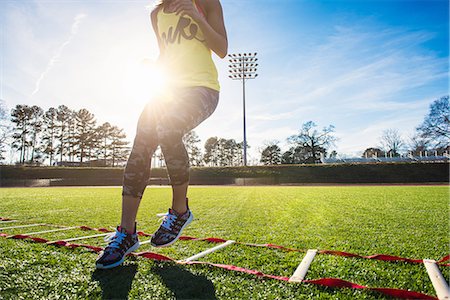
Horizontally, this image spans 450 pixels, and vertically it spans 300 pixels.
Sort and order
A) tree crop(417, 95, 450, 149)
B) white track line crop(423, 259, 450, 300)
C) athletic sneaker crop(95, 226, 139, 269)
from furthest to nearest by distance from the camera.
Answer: tree crop(417, 95, 450, 149) → athletic sneaker crop(95, 226, 139, 269) → white track line crop(423, 259, 450, 300)

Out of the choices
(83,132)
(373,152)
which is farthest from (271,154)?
(83,132)

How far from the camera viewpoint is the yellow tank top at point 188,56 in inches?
69.4

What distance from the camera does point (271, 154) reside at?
65.4 meters

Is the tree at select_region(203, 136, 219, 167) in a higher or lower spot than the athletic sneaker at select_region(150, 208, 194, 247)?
higher

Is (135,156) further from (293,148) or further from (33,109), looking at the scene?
(293,148)

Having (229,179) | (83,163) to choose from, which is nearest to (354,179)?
(229,179)

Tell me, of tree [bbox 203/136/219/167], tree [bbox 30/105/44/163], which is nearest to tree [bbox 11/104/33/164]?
tree [bbox 30/105/44/163]

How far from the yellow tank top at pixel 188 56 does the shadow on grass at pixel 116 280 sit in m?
1.11

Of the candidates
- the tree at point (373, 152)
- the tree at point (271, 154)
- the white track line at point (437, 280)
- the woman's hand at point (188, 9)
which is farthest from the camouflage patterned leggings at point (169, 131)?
the tree at point (271, 154)

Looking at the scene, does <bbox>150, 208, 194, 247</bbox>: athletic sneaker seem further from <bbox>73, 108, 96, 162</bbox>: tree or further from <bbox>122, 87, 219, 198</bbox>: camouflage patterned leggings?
<bbox>73, 108, 96, 162</bbox>: tree

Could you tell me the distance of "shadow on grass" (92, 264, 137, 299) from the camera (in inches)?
48.0

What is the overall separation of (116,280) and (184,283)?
34cm

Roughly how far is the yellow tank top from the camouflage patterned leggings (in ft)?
0.22

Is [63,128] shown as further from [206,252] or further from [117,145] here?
[206,252]
